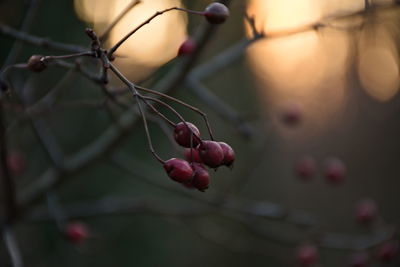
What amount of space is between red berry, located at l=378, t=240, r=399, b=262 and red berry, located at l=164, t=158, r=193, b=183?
Result: 6.09 ft

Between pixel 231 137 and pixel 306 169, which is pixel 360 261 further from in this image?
pixel 231 137

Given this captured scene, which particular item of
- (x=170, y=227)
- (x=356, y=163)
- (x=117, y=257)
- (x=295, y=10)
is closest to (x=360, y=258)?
(x=295, y=10)

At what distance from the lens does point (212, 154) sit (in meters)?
0.97

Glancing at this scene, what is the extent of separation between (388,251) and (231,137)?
19.6ft

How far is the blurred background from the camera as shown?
7.09ft

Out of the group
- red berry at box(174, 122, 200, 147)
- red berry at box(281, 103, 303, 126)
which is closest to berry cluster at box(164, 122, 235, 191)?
red berry at box(174, 122, 200, 147)

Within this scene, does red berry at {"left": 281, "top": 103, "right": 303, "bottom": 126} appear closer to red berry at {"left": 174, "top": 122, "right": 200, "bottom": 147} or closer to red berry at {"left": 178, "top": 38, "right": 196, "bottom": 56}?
red berry at {"left": 178, "top": 38, "right": 196, "bottom": 56}

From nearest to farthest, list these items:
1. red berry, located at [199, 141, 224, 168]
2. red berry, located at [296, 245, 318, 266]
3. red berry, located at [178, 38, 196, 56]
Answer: red berry, located at [199, 141, 224, 168]
red berry, located at [178, 38, 196, 56]
red berry, located at [296, 245, 318, 266]

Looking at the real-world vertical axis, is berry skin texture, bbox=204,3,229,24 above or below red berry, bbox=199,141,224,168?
above

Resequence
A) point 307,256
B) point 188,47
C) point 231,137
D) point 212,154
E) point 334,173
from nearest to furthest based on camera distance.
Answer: point 212,154
point 188,47
point 307,256
point 334,173
point 231,137

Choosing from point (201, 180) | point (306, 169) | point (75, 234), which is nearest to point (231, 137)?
point (306, 169)

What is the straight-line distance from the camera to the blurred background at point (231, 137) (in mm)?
2160

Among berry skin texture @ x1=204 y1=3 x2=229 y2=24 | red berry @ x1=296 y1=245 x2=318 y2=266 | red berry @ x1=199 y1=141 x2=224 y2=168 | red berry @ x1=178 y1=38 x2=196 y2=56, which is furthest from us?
red berry @ x1=296 y1=245 x2=318 y2=266

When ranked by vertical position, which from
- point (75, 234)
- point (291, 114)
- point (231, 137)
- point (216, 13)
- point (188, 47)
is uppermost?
point (216, 13)
